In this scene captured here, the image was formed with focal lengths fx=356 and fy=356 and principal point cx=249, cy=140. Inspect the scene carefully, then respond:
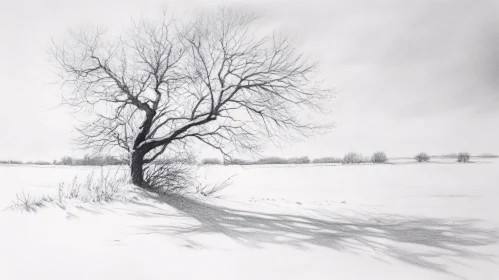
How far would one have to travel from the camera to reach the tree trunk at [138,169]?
263cm

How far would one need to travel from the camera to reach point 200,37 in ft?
8.15

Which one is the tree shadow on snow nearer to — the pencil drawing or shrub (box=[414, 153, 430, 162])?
the pencil drawing

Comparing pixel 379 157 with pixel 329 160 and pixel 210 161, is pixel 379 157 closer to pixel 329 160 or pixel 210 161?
pixel 329 160

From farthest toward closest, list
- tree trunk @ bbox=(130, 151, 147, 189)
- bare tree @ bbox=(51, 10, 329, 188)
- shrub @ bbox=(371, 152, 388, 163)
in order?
tree trunk @ bbox=(130, 151, 147, 189) < bare tree @ bbox=(51, 10, 329, 188) < shrub @ bbox=(371, 152, 388, 163)

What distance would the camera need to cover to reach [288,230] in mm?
2254

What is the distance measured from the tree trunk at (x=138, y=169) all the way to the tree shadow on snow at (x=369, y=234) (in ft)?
1.60

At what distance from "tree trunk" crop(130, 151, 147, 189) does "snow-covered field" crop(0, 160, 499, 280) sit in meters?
0.30

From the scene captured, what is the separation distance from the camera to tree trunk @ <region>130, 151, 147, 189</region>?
8.63 feet

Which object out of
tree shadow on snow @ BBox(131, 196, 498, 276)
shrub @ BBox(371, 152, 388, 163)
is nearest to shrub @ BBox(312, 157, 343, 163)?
shrub @ BBox(371, 152, 388, 163)

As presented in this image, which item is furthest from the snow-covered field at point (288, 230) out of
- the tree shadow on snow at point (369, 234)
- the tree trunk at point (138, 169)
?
the tree trunk at point (138, 169)

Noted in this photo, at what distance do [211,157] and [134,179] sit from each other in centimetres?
66

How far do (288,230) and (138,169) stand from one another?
1.25 metres

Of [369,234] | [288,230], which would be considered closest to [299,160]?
[288,230]

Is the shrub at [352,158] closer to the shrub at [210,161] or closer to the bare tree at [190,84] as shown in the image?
the bare tree at [190,84]
